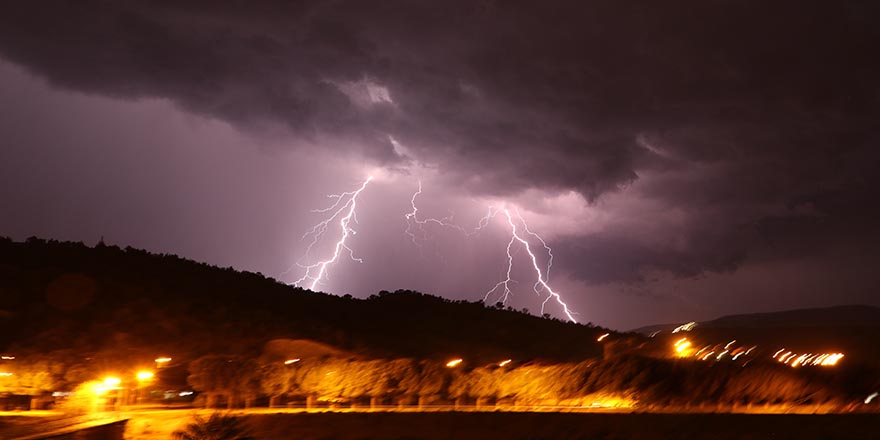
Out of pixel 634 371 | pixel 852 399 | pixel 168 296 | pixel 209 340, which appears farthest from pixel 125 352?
pixel 852 399

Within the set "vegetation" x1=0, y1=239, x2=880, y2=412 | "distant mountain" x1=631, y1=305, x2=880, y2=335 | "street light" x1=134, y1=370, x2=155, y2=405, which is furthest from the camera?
"distant mountain" x1=631, y1=305, x2=880, y2=335

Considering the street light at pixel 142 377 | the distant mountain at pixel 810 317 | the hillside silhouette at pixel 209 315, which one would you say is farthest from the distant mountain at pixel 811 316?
the street light at pixel 142 377

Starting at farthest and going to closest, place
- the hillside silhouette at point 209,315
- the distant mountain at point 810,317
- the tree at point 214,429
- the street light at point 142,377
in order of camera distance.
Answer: the distant mountain at point 810,317
the hillside silhouette at point 209,315
the street light at point 142,377
the tree at point 214,429

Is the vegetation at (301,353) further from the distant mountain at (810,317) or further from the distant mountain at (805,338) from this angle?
the distant mountain at (810,317)

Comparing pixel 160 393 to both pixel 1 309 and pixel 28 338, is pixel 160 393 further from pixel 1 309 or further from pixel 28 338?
pixel 1 309

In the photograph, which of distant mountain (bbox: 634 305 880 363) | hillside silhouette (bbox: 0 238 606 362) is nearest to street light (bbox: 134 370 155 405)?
hillside silhouette (bbox: 0 238 606 362)

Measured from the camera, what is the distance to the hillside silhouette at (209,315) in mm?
39125

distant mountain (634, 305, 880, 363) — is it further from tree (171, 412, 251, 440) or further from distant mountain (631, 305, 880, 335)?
distant mountain (631, 305, 880, 335)

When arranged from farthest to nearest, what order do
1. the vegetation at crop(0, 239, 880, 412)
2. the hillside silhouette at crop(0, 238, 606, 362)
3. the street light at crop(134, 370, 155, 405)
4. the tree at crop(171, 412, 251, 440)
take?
the hillside silhouette at crop(0, 238, 606, 362)
the street light at crop(134, 370, 155, 405)
the vegetation at crop(0, 239, 880, 412)
the tree at crop(171, 412, 251, 440)

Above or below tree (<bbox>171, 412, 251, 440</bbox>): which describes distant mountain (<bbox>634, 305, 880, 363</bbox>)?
above

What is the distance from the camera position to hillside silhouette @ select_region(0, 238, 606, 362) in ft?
128

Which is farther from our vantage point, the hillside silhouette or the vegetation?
the hillside silhouette

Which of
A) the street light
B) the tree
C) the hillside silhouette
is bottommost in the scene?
the tree

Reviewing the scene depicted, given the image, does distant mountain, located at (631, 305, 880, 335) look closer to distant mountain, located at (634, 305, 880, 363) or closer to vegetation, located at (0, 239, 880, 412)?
distant mountain, located at (634, 305, 880, 363)
